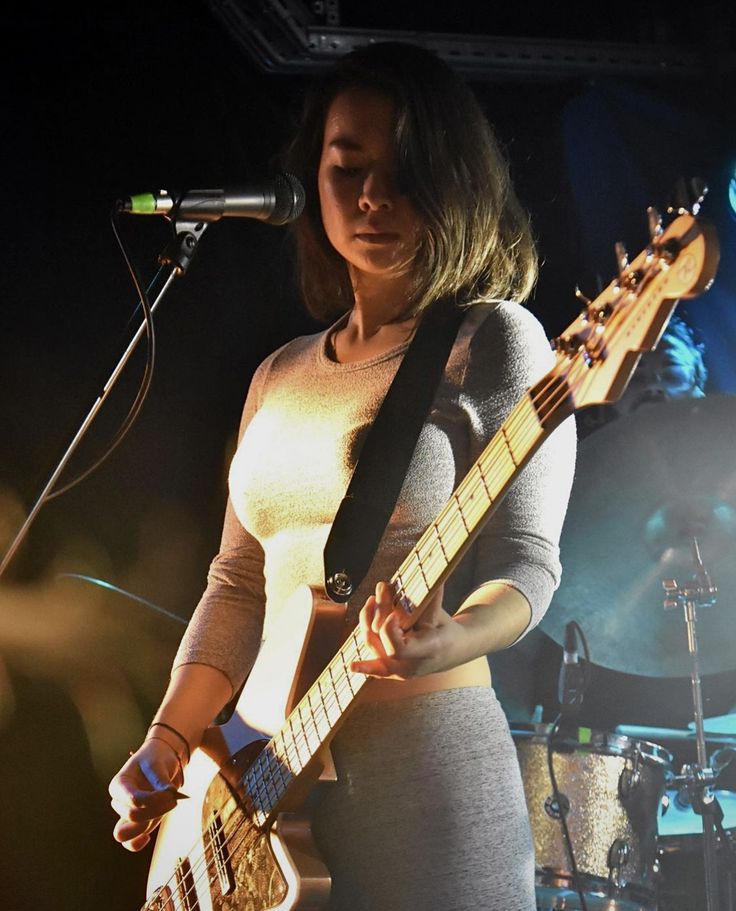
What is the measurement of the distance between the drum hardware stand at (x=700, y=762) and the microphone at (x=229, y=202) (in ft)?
4.76

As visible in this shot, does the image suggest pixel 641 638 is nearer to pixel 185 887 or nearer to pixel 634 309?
pixel 185 887

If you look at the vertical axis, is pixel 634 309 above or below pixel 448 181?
below

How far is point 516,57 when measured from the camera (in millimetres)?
2865

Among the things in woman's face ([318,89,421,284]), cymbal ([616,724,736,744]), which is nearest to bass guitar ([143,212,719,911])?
woman's face ([318,89,421,284])

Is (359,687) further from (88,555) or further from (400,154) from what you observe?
(88,555)

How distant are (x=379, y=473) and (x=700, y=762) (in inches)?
60.4

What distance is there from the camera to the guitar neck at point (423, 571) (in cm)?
122

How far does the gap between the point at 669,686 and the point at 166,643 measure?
1395 mm

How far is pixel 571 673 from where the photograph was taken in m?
2.77

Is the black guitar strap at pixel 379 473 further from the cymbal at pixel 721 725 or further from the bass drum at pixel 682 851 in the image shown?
the cymbal at pixel 721 725

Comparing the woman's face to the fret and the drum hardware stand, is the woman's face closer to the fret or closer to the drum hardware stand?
the fret

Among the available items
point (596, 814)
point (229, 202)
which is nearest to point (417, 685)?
point (229, 202)

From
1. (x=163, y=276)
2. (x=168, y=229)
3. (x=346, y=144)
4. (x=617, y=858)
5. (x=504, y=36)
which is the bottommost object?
(x=617, y=858)

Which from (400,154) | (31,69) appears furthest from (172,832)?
(31,69)
